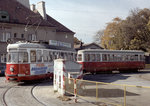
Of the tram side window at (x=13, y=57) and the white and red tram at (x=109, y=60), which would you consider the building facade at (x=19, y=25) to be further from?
the tram side window at (x=13, y=57)

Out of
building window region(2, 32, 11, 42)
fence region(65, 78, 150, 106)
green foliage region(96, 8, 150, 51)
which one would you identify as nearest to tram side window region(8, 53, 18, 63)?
fence region(65, 78, 150, 106)

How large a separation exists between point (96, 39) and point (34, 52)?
57.1 meters

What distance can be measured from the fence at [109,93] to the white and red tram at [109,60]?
627 inches

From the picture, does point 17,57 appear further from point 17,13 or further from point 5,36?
point 17,13

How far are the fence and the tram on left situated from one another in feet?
19.4

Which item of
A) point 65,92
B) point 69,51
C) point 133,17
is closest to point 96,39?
point 133,17

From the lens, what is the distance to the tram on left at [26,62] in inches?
642

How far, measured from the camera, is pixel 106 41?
6056 centimetres

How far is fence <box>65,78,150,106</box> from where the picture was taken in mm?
7676

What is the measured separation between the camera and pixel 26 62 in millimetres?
16719

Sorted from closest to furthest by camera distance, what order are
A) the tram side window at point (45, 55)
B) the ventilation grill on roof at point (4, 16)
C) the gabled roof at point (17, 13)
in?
the tram side window at point (45, 55) < the ventilation grill on roof at point (4, 16) < the gabled roof at point (17, 13)

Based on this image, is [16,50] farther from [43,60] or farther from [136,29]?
[136,29]

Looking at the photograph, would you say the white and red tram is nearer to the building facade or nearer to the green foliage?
the building facade

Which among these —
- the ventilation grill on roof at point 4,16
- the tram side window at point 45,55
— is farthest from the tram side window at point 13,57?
the ventilation grill on roof at point 4,16
